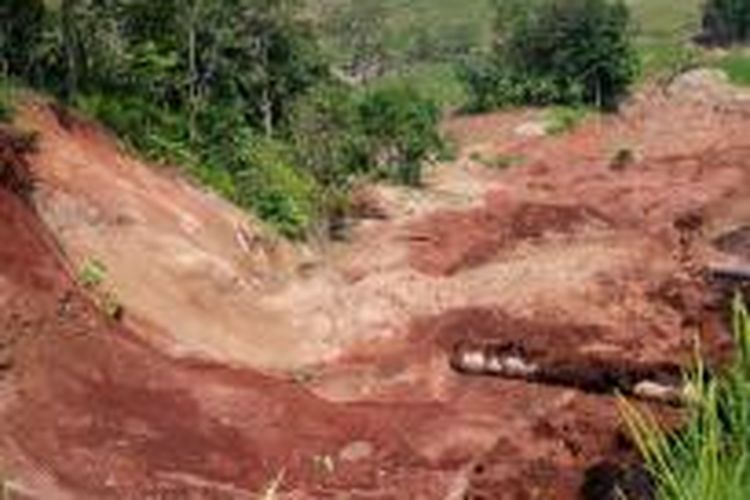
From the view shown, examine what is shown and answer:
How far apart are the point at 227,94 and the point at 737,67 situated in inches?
1830

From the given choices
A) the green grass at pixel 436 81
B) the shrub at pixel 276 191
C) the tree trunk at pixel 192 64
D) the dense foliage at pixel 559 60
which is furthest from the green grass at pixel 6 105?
the dense foliage at pixel 559 60

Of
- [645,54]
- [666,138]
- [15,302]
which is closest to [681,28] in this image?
[645,54]

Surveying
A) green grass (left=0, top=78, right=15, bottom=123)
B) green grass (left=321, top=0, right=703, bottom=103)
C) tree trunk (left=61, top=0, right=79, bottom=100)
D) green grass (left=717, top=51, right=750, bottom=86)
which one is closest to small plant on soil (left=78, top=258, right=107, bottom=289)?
green grass (left=0, top=78, right=15, bottom=123)

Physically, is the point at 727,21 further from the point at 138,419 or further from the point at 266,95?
the point at 138,419

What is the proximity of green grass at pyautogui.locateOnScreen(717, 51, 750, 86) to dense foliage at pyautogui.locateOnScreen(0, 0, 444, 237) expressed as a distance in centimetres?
3598

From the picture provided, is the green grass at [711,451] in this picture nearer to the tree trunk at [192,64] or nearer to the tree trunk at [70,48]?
the tree trunk at [70,48]

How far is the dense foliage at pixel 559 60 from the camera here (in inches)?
3017

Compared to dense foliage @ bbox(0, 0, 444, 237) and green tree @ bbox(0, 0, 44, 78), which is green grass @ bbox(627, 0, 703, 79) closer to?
dense foliage @ bbox(0, 0, 444, 237)

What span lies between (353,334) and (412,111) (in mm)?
22085

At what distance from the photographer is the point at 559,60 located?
77625 millimetres

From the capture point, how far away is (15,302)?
81.9 ft

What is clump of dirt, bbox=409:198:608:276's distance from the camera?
3941cm

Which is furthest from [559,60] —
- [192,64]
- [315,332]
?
[315,332]

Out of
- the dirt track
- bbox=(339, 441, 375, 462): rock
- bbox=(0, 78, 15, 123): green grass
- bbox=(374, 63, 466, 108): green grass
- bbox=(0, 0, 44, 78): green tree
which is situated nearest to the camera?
the dirt track
